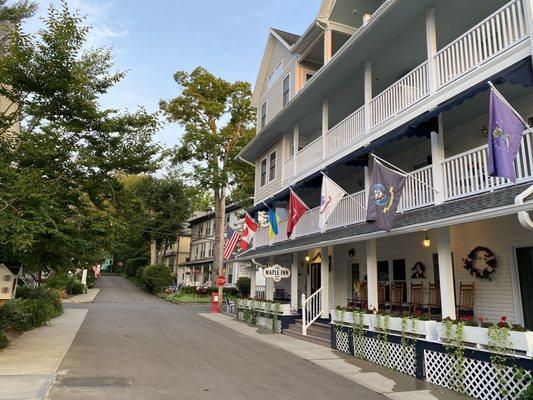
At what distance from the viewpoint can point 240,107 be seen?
1363 inches

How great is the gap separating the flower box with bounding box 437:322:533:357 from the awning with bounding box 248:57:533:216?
427 centimetres

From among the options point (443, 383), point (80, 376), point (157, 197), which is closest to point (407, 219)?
point (443, 383)

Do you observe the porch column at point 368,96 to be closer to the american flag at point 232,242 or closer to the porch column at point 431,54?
the porch column at point 431,54

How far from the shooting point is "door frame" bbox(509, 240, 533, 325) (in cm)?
875

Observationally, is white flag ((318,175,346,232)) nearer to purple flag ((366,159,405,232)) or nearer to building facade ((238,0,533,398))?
building facade ((238,0,533,398))

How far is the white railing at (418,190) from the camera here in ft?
30.7

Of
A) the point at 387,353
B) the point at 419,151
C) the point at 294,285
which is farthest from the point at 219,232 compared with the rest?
the point at 387,353

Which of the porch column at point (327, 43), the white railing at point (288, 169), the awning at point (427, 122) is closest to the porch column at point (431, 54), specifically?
the awning at point (427, 122)

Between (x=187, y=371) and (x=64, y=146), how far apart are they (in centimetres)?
640

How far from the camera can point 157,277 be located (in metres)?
38.7

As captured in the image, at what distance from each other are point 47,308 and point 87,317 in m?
3.17

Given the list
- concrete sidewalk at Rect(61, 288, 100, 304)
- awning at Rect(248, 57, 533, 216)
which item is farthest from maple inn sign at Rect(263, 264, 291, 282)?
concrete sidewalk at Rect(61, 288, 100, 304)

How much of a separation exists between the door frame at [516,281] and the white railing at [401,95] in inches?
155

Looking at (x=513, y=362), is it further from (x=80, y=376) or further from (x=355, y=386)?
(x=80, y=376)
